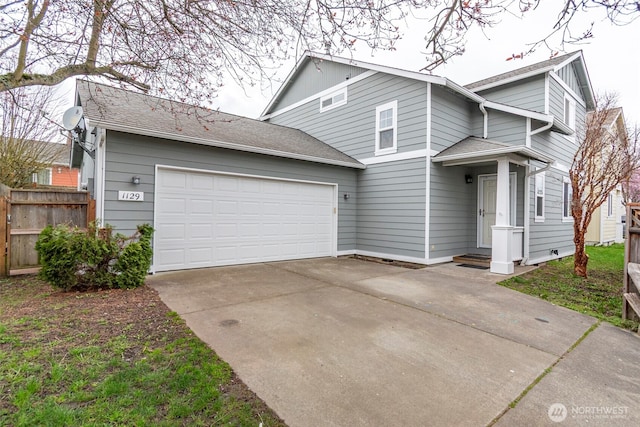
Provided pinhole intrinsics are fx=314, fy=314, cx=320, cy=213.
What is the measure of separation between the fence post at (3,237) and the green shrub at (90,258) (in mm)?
1706

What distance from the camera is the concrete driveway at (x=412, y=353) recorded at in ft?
7.33

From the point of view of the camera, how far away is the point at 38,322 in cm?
354

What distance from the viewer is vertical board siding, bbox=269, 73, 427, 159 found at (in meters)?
7.99

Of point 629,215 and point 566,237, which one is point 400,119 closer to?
point 629,215

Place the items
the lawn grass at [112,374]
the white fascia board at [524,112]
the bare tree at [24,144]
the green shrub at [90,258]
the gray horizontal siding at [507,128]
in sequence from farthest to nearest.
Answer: the bare tree at [24,144] → the gray horizontal siding at [507,128] → the white fascia board at [524,112] → the green shrub at [90,258] → the lawn grass at [112,374]

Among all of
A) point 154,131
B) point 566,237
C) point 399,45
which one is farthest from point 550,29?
point 566,237

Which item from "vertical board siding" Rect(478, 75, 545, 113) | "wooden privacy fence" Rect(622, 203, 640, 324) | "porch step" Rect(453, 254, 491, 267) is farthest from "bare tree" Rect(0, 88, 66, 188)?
"wooden privacy fence" Rect(622, 203, 640, 324)

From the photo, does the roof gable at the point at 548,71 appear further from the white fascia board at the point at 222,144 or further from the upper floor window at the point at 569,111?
the white fascia board at the point at 222,144

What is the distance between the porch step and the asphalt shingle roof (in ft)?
12.2

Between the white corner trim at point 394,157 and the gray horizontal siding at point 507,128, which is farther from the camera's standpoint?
the gray horizontal siding at point 507,128

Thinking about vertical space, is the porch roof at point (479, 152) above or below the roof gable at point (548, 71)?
below

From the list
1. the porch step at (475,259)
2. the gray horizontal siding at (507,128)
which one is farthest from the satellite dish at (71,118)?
the gray horizontal siding at (507,128)

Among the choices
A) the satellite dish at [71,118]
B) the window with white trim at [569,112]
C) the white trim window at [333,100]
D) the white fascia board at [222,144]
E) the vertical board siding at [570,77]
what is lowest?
the white fascia board at [222,144]

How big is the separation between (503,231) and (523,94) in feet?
14.8
